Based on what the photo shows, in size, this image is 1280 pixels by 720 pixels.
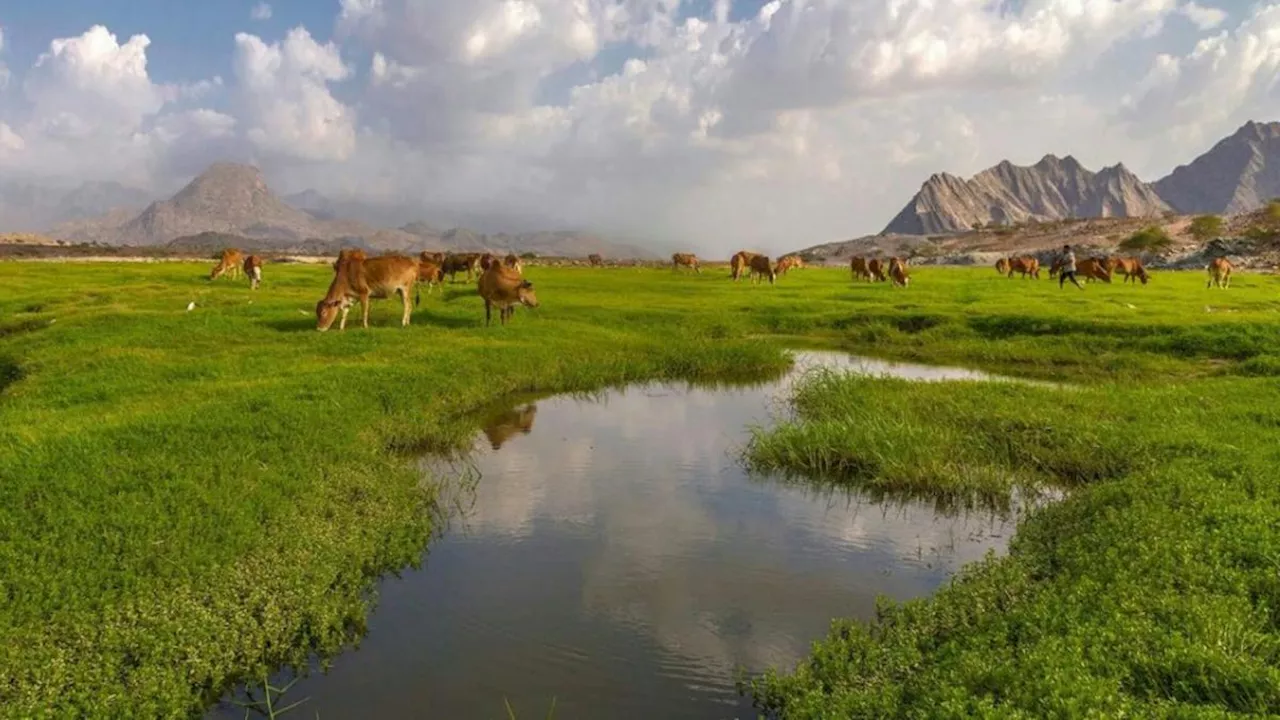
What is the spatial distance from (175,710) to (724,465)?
387 inches

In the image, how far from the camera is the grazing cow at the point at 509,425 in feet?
53.4

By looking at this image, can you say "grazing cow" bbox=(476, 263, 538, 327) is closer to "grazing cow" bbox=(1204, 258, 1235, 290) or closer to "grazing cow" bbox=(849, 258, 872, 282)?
"grazing cow" bbox=(849, 258, 872, 282)

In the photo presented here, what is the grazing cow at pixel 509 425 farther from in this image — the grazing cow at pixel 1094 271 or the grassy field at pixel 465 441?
the grazing cow at pixel 1094 271

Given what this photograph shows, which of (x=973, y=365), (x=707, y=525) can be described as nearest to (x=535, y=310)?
(x=973, y=365)

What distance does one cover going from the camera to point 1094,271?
45.3 metres

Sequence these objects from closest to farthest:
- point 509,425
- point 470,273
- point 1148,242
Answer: point 509,425
point 470,273
point 1148,242

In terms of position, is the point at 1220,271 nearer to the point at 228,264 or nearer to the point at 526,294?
the point at 526,294

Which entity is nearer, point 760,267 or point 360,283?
point 360,283

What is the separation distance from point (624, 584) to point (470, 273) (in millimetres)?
39884

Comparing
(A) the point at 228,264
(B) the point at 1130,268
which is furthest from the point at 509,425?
(B) the point at 1130,268

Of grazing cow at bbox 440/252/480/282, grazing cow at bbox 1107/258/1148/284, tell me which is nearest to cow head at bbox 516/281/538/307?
grazing cow at bbox 440/252/480/282

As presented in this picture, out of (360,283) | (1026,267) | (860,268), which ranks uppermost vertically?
(1026,267)

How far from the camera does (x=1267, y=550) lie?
7664 mm

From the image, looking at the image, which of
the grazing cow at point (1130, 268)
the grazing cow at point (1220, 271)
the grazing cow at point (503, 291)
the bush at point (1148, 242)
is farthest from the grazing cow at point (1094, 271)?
the bush at point (1148, 242)
